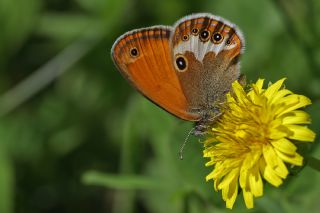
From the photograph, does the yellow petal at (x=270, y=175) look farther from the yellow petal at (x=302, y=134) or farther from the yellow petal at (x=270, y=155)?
the yellow petal at (x=302, y=134)

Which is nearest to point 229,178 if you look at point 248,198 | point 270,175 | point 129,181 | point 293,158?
point 248,198

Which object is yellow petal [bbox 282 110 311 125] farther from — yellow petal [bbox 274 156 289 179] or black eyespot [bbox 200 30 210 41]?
black eyespot [bbox 200 30 210 41]

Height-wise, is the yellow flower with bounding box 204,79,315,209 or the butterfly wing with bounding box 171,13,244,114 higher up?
the butterfly wing with bounding box 171,13,244,114

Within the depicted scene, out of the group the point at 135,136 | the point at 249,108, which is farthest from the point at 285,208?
the point at 135,136

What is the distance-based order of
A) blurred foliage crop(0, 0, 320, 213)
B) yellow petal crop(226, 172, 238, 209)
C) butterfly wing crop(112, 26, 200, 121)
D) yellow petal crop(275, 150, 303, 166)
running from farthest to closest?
blurred foliage crop(0, 0, 320, 213) → butterfly wing crop(112, 26, 200, 121) → yellow petal crop(226, 172, 238, 209) → yellow petal crop(275, 150, 303, 166)

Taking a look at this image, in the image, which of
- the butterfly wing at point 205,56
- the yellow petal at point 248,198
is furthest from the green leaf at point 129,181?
the yellow petal at point 248,198

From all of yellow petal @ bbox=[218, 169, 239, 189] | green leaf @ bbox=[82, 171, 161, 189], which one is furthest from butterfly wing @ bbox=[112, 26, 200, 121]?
green leaf @ bbox=[82, 171, 161, 189]

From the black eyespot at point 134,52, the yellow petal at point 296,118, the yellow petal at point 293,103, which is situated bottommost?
the yellow petal at point 296,118

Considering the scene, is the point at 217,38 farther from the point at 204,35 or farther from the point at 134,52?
the point at 134,52
